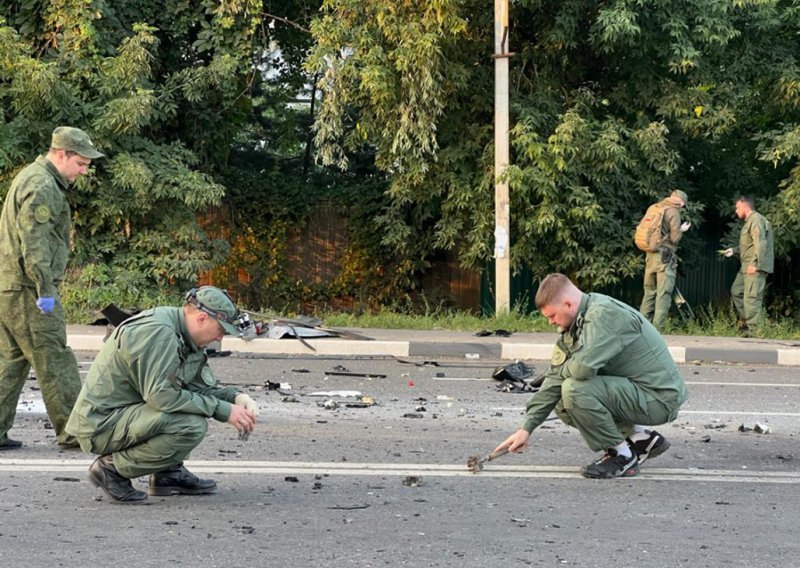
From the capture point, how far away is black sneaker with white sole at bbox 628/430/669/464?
655 cm

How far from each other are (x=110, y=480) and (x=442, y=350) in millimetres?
7758

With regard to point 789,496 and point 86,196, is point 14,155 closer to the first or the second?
point 86,196

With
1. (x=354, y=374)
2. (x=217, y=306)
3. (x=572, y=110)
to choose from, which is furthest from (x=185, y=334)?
(x=572, y=110)

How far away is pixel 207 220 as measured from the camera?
64.9 feet

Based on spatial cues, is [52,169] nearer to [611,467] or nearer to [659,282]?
[611,467]

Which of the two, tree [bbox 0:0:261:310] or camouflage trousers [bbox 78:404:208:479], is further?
tree [bbox 0:0:261:310]

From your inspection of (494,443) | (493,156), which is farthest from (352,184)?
(494,443)

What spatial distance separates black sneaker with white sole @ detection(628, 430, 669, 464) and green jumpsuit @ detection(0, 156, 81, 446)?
3355 mm

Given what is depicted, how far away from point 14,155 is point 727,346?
9519mm

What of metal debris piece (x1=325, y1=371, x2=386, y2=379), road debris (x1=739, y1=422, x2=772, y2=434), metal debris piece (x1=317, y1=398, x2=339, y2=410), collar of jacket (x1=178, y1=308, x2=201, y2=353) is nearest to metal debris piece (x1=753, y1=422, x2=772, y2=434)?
road debris (x1=739, y1=422, x2=772, y2=434)

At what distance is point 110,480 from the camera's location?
5.62 metres

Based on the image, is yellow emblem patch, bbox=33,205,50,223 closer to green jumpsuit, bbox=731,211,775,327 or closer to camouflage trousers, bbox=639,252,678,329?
camouflage trousers, bbox=639,252,678,329

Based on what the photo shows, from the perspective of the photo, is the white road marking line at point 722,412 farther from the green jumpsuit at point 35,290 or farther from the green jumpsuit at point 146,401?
the green jumpsuit at point 146,401

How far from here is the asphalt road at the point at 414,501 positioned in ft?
16.3
